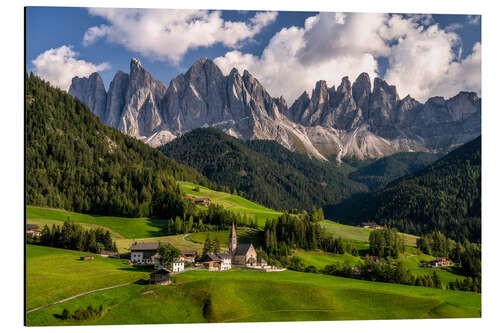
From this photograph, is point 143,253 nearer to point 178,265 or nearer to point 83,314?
point 178,265

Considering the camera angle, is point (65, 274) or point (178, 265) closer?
point (65, 274)

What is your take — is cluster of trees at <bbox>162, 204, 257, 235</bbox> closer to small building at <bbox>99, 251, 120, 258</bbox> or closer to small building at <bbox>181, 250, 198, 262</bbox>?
small building at <bbox>99, 251, 120, 258</bbox>

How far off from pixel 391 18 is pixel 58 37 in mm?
23959

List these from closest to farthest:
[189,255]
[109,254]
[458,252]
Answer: [189,255], [109,254], [458,252]

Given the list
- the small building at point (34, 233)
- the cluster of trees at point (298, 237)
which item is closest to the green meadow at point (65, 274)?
the small building at point (34, 233)

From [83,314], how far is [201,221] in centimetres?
3164

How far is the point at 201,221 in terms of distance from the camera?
58.1m

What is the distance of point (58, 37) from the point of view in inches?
1339

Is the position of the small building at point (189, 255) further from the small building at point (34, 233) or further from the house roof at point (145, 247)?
the small building at point (34, 233)

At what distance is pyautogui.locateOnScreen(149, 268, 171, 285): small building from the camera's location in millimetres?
32031

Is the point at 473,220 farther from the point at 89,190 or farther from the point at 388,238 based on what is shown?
the point at 89,190

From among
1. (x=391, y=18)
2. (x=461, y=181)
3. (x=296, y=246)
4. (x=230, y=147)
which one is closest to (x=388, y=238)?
(x=296, y=246)

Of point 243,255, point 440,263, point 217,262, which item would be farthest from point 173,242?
point 440,263

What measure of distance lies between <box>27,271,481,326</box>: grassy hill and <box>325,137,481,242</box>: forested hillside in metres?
63.5
